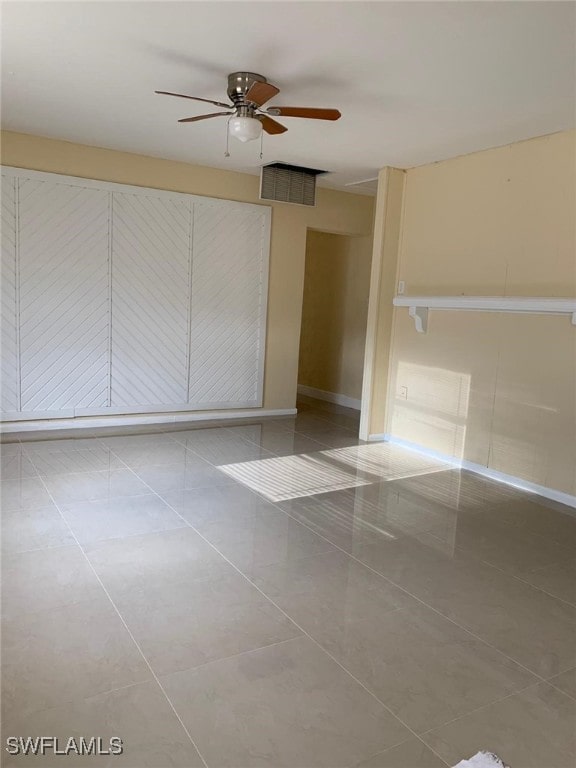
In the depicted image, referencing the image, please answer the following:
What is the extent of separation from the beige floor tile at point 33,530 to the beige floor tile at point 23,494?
9 cm

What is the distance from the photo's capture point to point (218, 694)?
2023 mm

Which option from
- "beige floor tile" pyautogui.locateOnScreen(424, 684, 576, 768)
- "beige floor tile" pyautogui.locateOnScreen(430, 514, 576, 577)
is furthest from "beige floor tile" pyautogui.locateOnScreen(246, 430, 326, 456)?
"beige floor tile" pyautogui.locateOnScreen(424, 684, 576, 768)

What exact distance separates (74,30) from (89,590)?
286 centimetres

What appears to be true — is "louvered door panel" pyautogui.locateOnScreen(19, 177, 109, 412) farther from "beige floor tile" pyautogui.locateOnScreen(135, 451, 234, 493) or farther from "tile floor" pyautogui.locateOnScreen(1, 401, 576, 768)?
"beige floor tile" pyautogui.locateOnScreen(135, 451, 234, 493)

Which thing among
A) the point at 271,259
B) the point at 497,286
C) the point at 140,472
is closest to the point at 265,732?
the point at 140,472

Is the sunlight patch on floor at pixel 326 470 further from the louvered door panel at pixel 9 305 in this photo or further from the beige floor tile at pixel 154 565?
the louvered door panel at pixel 9 305

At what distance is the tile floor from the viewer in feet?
6.13

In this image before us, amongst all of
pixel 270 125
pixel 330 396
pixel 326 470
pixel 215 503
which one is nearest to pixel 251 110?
pixel 270 125

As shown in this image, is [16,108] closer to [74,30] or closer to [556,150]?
[74,30]

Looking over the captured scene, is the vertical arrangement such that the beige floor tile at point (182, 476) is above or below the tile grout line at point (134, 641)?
above

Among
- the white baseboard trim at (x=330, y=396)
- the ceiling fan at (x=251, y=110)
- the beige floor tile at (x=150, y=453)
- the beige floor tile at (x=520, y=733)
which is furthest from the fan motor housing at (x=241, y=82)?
the white baseboard trim at (x=330, y=396)

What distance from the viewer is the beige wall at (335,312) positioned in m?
7.67

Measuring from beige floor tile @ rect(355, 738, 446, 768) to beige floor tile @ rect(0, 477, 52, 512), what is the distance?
8.64 ft

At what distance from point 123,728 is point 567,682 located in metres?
1.61
